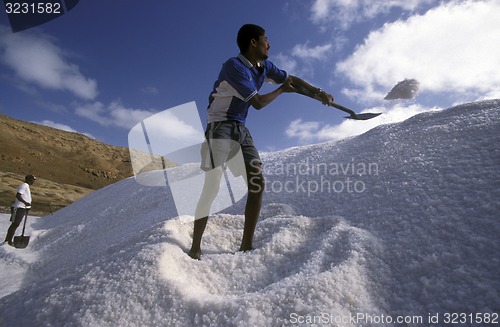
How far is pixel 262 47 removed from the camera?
1888 millimetres

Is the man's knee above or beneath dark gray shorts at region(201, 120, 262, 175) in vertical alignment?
beneath

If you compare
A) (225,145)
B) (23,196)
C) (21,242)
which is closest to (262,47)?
(225,145)

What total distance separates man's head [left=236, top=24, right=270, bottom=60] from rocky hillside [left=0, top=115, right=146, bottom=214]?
19.3m

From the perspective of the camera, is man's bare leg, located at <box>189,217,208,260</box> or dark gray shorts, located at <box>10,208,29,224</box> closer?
man's bare leg, located at <box>189,217,208,260</box>

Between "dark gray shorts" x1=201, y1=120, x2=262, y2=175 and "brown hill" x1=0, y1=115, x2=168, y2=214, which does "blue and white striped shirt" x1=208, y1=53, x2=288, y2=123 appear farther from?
"brown hill" x1=0, y1=115, x2=168, y2=214

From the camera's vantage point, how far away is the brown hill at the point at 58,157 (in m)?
23.1

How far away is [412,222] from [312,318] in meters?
0.92

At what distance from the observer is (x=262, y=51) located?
6.20ft

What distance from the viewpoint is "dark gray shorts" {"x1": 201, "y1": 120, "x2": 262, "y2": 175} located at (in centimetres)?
180

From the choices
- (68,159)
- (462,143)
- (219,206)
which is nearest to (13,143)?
(68,159)

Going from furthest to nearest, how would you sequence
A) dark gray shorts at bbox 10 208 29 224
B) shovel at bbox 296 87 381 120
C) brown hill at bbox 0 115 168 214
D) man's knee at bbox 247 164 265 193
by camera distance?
brown hill at bbox 0 115 168 214
dark gray shorts at bbox 10 208 29 224
shovel at bbox 296 87 381 120
man's knee at bbox 247 164 265 193

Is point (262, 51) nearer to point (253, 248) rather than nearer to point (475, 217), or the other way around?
point (253, 248)

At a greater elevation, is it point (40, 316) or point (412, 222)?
point (412, 222)

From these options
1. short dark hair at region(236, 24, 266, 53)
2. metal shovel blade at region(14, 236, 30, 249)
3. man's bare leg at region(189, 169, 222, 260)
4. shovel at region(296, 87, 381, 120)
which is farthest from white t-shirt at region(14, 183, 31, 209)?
shovel at region(296, 87, 381, 120)
